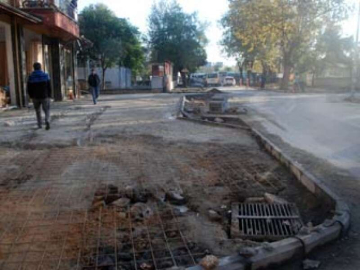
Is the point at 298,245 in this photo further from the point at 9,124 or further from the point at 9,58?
the point at 9,58

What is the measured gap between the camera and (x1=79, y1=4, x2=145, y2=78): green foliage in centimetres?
4228

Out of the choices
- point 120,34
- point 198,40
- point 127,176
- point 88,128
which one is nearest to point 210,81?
point 198,40

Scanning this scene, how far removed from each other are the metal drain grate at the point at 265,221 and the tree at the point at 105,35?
126 ft

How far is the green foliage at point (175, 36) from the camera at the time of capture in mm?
51062

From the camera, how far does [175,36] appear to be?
167ft

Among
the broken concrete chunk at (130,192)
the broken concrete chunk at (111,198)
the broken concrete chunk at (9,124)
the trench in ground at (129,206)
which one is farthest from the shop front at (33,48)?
the broken concrete chunk at (111,198)

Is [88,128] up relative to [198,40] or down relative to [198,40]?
down

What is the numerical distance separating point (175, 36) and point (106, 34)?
34.5 feet

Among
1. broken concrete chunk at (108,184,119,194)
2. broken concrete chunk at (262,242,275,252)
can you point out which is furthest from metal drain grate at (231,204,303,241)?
broken concrete chunk at (108,184,119,194)

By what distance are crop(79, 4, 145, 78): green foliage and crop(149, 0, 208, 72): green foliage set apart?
6151 millimetres

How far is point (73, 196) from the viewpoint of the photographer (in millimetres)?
5586

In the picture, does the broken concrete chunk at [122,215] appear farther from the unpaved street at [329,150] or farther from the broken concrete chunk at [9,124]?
the broken concrete chunk at [9,124]

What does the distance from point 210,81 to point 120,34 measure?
22006 millimetres

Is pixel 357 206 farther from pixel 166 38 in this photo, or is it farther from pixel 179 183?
pixel 166 38
